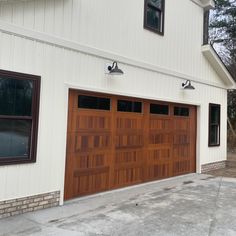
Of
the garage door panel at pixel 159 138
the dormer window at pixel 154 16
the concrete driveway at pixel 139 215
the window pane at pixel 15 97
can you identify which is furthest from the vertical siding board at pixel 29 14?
the garage door panel at pixel 159 138

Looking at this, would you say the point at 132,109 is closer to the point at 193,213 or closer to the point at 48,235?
the point at 193,213

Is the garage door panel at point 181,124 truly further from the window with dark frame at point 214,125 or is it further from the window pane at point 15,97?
the window pane at point 15,97

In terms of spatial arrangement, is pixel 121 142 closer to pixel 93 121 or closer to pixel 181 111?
pixel 93 121

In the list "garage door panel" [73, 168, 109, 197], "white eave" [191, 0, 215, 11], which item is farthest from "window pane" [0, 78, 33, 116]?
"white eave" [191, 0, 215, 11]

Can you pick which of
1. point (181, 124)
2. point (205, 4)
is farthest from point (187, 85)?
point (205, 4)

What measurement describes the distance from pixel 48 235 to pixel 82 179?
2.36 meters

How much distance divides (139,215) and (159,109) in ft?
13.5

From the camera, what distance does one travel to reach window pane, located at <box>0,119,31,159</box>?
563cm

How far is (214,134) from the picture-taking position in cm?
1221

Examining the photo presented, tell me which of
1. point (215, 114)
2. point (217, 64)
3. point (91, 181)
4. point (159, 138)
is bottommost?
point (91, 181)

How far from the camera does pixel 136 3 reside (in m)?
8.57

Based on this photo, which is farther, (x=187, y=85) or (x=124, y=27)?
(x=187, y=85)

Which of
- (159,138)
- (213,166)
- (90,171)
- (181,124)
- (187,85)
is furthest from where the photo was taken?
(213,166)

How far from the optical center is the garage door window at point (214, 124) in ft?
38.9
